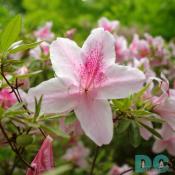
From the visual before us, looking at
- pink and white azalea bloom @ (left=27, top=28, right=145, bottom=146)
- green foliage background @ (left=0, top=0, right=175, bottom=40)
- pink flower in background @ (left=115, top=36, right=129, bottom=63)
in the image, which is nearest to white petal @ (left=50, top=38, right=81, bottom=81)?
pink and white azalea bloom @ (left=27, top=28, right=145, bottom=146)

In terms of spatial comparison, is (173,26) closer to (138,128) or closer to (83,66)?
(138,128)

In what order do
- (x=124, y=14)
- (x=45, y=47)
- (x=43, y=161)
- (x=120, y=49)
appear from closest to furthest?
(x=43, y=161)
(x=45, y=47)
(x=120, y=49)
(x=124, y=14)

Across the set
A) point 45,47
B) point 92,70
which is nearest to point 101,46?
point 92,70

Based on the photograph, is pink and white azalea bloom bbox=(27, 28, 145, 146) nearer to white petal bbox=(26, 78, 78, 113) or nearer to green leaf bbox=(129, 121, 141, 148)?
white petal bbox=(26, 78, 78, 113)

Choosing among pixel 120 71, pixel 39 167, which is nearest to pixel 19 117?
pixel 39 167

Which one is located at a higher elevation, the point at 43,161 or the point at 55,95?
the point at 55,95

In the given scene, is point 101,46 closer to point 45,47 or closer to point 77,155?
point 45,47

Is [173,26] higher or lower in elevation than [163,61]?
lower
